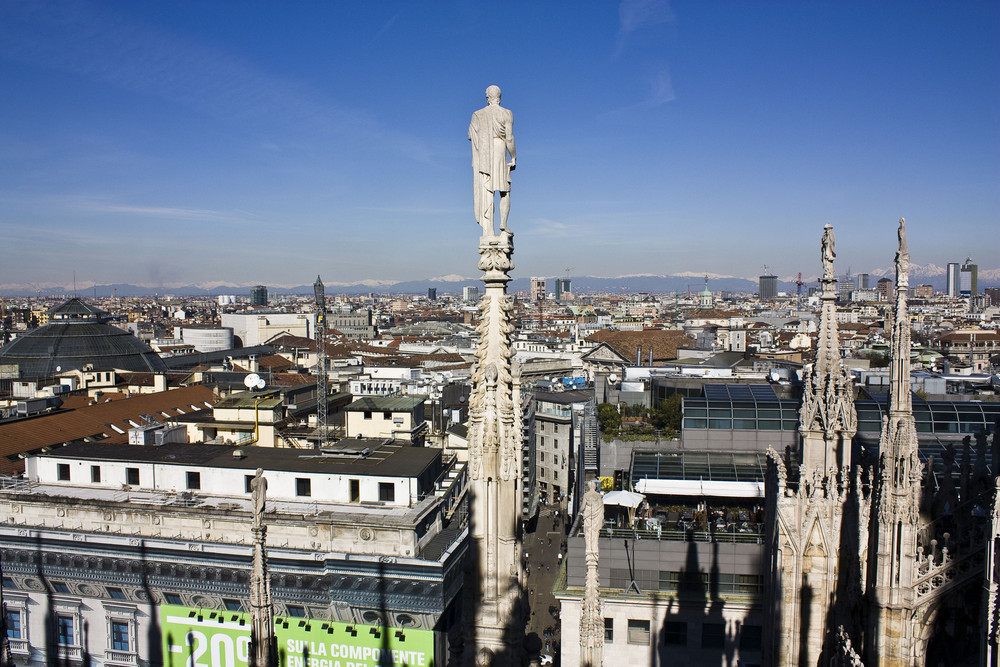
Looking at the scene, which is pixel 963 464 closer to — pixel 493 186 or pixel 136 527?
pixel 493 186

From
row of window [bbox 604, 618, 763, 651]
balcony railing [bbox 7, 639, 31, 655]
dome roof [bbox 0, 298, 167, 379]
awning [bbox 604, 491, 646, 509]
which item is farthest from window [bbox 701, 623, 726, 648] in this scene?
dome roof [bbox 0, 298, 167, 379]

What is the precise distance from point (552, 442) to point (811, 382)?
128ft

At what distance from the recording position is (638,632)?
1927 centimetres

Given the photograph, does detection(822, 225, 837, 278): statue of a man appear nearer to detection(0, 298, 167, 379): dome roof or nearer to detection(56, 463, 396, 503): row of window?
detection(56, 463, 396, 503): row of window

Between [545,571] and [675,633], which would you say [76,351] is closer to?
[545,571]

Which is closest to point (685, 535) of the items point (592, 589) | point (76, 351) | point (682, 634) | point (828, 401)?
point (682, 634)

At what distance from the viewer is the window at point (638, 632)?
19219 mm

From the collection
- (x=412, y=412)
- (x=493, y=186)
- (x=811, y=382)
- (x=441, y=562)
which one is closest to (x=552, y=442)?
(x=412, y=412)

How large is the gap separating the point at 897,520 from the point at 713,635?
12235mm

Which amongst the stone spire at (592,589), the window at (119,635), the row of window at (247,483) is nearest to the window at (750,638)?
the row of window at (247,483)

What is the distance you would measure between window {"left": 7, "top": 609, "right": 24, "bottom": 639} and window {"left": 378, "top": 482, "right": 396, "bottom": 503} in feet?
37.7

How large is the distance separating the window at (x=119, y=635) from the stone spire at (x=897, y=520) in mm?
21174

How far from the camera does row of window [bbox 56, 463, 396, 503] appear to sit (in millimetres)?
23516

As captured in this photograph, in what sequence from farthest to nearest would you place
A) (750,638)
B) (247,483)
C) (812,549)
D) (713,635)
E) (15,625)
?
1. (247,483)
2. (15,625)
3. (750,638)
4. (713,635)
5. (812,549)
